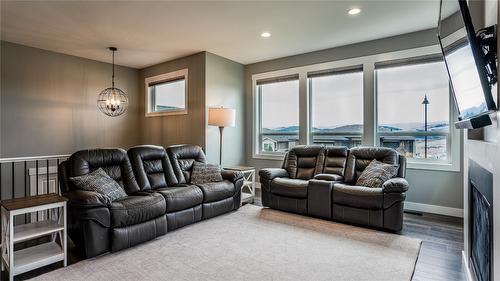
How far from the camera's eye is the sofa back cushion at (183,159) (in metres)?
4.01

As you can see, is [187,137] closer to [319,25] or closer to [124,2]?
[124,2]

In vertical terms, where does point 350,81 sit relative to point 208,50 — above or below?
below

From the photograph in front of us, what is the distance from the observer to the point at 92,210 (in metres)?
2.52

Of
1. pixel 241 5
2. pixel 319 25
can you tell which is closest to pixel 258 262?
pixel 241 5

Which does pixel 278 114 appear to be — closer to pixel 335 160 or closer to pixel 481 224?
pixel 335 160

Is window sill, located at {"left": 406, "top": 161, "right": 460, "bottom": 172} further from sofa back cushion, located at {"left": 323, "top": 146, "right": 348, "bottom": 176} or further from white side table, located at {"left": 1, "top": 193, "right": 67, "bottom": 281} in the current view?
white side table, located at {"left": 1, "top": 193, "right": 67, "bottom": 281}

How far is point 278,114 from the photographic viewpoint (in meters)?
5.63

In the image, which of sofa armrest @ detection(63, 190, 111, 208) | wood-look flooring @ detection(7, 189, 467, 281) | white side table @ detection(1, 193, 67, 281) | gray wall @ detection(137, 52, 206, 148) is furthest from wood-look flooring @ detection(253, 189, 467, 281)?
gray wall @ detection(137, 52, 206, 148)

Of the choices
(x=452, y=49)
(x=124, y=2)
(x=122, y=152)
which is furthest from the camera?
(x=122, y=152)

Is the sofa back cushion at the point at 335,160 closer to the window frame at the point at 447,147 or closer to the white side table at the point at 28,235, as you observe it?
the window frame at the point at 447,147

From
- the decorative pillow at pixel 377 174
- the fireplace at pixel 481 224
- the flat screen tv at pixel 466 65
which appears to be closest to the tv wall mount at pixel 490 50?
the flat screen tv at pixel 466 65

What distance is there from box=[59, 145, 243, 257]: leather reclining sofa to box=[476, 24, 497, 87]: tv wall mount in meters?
3.03

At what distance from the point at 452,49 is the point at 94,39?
4.83 meters

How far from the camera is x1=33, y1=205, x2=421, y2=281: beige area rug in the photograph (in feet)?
7.45
